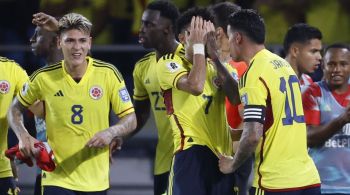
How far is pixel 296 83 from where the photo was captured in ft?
22.7

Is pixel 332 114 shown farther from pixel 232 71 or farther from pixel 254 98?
pixel 254 98

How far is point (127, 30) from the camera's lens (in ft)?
38.7

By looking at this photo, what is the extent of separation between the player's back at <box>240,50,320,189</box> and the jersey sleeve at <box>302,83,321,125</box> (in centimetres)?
127

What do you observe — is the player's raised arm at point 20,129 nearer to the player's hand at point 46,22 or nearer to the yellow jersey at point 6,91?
the yellow jersey at point 6,91

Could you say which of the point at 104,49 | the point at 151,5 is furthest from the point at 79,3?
the point at 151,5

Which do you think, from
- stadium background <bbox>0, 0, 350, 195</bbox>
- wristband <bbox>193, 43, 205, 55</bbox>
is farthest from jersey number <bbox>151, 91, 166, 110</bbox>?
stadium background <bbox>0, 0, 350, 195</bbox>

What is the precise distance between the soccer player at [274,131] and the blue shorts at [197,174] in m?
0.53

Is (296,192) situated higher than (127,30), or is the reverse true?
(127,30)

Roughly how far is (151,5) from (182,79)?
178cm

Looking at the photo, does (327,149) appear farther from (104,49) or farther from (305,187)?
(104,49)

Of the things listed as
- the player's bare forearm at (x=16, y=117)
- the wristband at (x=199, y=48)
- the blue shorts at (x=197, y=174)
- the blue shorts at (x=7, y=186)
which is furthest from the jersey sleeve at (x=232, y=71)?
the blue shorts at (x=7, y=186)

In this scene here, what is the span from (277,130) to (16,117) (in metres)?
2.07

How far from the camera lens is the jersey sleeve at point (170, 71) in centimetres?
743

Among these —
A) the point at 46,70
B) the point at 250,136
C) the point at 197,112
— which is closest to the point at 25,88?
the point at 46,70
